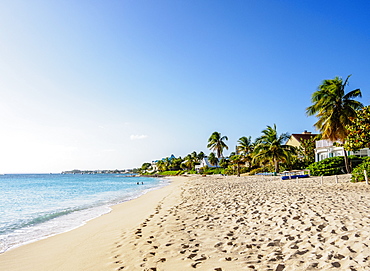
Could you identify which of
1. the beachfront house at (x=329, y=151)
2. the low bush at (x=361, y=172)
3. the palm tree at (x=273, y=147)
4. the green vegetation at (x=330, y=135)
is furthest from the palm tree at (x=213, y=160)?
the low bush at (x=361, y=172)

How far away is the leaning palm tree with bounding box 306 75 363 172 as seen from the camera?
21.0m

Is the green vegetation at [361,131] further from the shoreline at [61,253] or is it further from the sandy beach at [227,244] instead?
the shoreline at [61,253]

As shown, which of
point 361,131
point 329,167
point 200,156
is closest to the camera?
point 361,131

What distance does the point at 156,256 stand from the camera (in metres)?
4.57

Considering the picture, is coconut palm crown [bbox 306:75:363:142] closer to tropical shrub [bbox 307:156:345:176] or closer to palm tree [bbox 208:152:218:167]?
tropical shrub [bbox 307:156:345:176]

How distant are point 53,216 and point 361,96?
25.3 metres

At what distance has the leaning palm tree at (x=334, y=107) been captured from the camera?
21.0 metres

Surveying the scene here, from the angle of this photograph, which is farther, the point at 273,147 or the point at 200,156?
the point at 200,156

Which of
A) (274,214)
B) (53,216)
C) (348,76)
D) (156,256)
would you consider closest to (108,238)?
(156,256)

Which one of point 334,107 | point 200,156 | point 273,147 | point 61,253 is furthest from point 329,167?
point 200,156

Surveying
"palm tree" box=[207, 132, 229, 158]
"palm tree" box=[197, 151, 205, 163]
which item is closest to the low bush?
"palm tree" box=[207, 132, 229, 158]

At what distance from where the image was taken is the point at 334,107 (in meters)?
22.0

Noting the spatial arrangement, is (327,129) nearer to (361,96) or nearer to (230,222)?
(361,96)

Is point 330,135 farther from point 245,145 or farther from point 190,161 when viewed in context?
point 190,161
